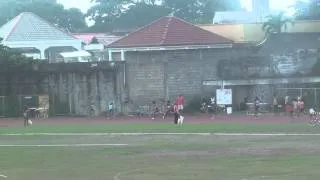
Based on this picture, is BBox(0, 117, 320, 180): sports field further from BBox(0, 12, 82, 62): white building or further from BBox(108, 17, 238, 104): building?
BBox(0, 12, 82, 62): white building

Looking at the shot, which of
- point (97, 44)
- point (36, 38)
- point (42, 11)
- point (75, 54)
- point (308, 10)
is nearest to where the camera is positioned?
point (75, 54)

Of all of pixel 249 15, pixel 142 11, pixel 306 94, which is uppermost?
pixel 142 11

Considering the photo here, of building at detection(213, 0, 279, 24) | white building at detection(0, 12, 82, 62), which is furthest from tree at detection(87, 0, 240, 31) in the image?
white building at detection(0, 12, 82, 62)

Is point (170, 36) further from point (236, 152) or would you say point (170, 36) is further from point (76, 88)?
point (236, 152)

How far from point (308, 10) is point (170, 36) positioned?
18290 mm

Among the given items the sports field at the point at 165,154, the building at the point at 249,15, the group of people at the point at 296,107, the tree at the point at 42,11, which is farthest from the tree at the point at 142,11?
the sports field at the point at 165,154

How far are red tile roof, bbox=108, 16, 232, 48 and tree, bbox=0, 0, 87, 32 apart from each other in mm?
46152

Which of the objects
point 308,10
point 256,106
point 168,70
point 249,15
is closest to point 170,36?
point 168,70

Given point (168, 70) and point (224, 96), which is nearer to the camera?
point (224, 96)

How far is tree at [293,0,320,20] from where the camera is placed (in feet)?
192

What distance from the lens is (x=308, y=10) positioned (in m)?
60.6

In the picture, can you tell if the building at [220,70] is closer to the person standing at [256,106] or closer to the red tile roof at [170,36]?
the red tile roof at [170,36]

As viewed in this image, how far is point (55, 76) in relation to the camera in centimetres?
4675

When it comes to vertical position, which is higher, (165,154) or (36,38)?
(36,38)
